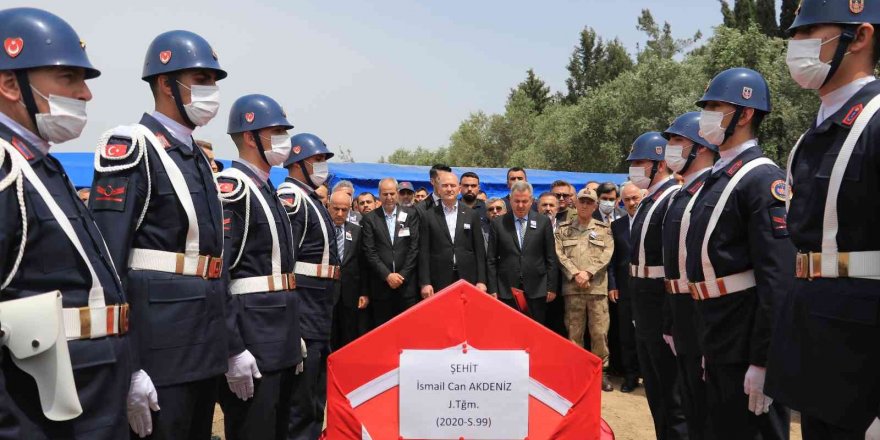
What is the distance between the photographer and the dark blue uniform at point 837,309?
2.21 metres

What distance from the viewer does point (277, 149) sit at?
4.31m

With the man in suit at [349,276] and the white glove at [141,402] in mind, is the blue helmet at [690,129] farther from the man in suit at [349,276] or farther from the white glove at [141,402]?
the man in suit at [349,276]

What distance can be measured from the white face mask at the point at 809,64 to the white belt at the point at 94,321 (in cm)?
252

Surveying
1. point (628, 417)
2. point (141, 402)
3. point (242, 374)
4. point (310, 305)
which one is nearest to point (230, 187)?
point (242, 374)

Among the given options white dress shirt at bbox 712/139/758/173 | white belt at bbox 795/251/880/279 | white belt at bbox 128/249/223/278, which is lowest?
white belt at bbox 128/249/223/278

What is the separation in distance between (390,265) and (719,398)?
15.7ft

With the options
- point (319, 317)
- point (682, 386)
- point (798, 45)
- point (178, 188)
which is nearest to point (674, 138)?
point (682, 386)

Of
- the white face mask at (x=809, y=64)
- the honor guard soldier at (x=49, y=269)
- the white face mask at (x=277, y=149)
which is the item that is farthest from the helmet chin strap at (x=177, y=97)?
the white face mask at (x=809, y=64)

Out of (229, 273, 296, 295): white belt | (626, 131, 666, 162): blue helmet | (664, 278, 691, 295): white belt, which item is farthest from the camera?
(626, 131, 666, 162): blue helmet

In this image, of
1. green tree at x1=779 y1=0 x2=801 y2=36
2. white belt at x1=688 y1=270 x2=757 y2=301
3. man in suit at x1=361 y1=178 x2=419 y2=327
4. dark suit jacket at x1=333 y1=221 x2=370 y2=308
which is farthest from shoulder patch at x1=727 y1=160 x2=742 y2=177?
green tree at x1=779 y1=0 x2=801 y2=36

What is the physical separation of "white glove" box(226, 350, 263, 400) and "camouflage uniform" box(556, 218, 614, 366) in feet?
16.5

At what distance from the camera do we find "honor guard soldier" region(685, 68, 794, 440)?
10.6 feet

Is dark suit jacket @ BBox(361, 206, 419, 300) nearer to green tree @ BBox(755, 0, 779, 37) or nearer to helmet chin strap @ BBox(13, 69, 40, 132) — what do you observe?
helmet chin strap @ BBox(13, 69, 40, 132)

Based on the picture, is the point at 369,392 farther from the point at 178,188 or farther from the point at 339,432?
the point at 178,188
